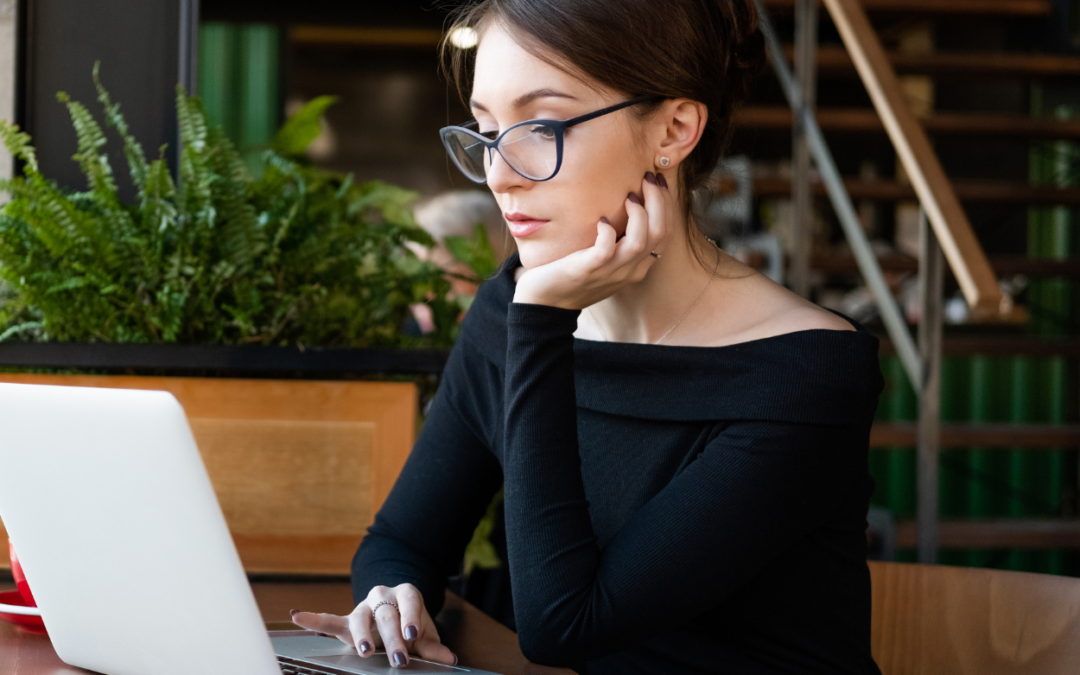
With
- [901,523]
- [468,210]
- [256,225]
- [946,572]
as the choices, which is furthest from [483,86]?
[901,523]

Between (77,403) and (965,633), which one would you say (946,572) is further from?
(77,403)

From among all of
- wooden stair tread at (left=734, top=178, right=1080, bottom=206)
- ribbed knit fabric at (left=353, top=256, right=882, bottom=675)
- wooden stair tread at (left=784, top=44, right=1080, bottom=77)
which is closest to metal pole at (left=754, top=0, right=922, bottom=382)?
wooden stair tread at (left=734, top=178, right=1080, bottom=206)

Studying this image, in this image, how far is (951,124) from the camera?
3.60 metres

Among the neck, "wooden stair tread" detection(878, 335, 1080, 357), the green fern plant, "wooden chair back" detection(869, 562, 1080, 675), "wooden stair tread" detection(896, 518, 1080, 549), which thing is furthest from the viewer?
"wooden stair tread" detection(878, 335, 1080, 357)

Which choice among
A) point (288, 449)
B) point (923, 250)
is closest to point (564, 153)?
point (288, 449)

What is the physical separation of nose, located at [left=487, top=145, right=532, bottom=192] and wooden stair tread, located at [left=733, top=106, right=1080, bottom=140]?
2679mm

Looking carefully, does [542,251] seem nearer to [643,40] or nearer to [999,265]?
[643,40]

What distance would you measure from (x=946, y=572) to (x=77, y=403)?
0.94m

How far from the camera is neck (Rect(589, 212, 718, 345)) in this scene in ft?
3.96

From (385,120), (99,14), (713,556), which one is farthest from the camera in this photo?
(385,120)

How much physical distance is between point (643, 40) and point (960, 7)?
10.9 feet

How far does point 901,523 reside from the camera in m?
2.98

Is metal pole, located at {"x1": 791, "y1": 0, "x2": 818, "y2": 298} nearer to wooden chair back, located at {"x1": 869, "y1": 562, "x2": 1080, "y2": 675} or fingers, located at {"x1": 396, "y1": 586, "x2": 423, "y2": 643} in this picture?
wooden chair back, located at {"x1": 869, "y1": 562, "x2": 1080, "y2": 675}

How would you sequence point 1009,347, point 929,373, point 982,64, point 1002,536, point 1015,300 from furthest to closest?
point 1015,300 → point 982,64 → point 1009,347 → point 1002,536 → point 929,373
